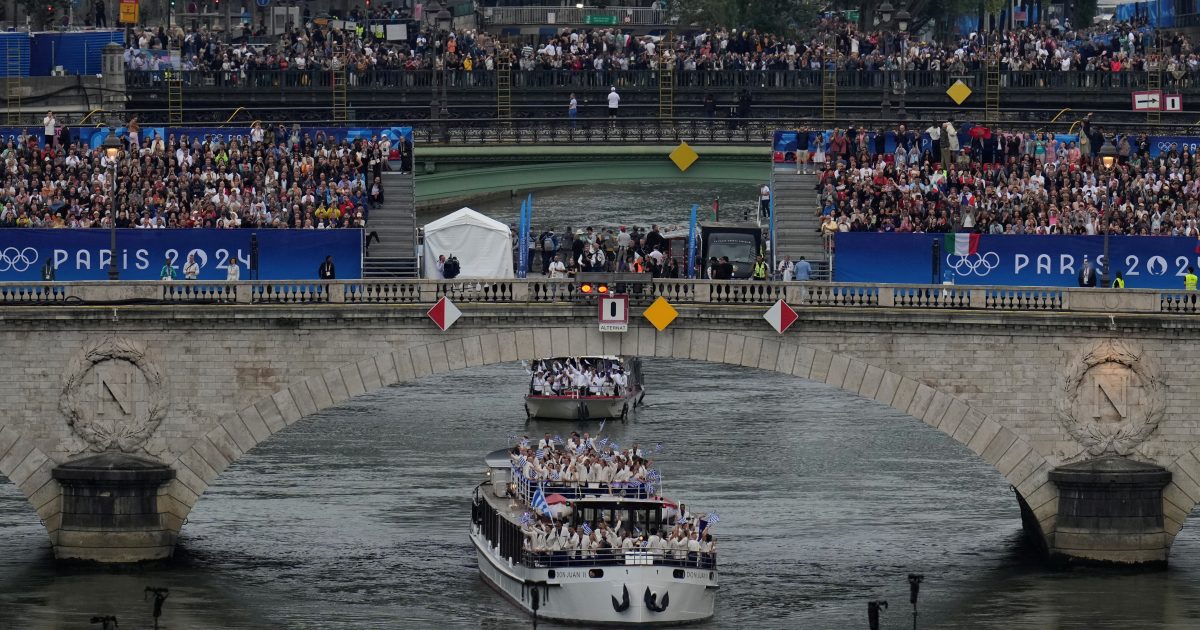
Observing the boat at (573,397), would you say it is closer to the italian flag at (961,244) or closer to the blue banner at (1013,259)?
the blue banner at (1013,259)

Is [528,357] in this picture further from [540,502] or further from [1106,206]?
[1106,206]

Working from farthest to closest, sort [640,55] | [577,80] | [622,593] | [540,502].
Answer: [640,55] < [577,80] < [540,502] < [622,593]

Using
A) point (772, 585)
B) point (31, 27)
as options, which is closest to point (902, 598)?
point (772, 585)

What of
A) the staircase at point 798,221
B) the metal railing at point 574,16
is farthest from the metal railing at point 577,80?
the metal railing at point 574,16

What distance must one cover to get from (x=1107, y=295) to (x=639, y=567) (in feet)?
51.0

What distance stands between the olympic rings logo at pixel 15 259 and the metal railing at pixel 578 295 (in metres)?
Result: 8.86

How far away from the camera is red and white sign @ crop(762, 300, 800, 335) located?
83.2m

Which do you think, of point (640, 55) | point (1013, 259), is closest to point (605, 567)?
point (1013, 259)

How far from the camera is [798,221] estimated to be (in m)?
102

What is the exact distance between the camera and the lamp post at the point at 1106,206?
285 feet

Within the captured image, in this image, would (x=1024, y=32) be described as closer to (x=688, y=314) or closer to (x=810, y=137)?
(x=810, y=137)

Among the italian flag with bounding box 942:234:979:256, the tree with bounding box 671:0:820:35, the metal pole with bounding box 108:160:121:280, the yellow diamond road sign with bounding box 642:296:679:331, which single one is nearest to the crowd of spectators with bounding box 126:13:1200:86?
the italian flag with bounding box 942:234:979:256

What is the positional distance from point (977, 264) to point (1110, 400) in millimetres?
11307

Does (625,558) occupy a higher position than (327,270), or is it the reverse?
(327,270)
